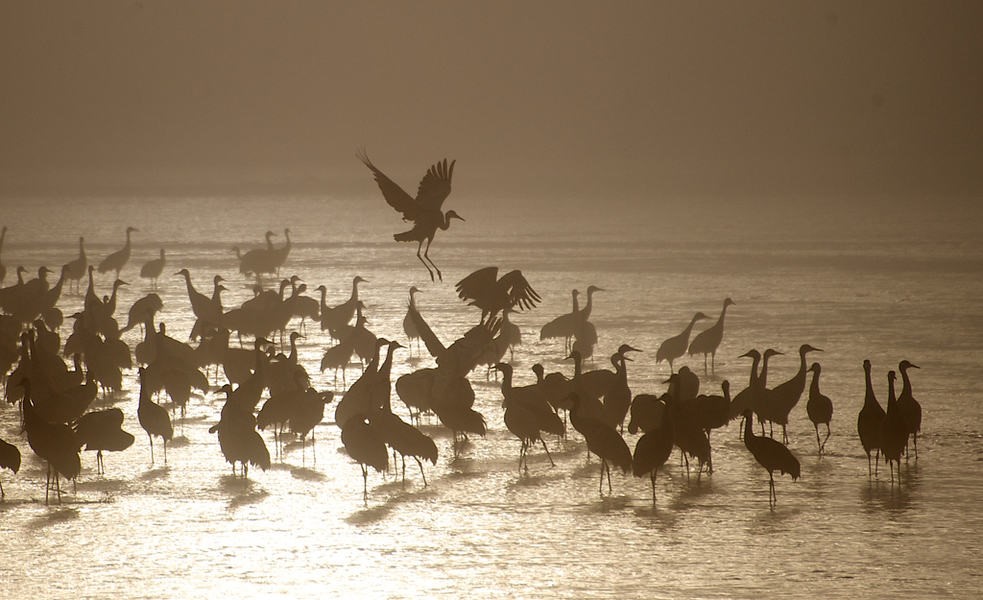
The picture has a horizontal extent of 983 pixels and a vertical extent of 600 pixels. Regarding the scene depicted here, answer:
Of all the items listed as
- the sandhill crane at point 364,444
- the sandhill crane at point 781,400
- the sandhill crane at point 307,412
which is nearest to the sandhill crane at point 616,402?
the sandhill crane at point 781,400

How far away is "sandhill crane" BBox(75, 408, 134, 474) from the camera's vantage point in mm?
9375

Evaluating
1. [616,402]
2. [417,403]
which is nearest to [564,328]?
[417,403]

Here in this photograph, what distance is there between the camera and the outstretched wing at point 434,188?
11180mm

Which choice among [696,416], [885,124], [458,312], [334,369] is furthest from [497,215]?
[885,124]

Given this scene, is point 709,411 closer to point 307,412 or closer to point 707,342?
point 307,412

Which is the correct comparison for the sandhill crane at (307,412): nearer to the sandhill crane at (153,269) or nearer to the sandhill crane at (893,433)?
the sandhill crane at (893,433)

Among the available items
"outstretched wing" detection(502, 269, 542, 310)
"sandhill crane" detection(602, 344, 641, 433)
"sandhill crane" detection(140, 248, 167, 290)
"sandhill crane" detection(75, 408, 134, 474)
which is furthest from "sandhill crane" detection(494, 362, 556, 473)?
"sandhill crane" detection(140, 248, 167, 290)

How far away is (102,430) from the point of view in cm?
938

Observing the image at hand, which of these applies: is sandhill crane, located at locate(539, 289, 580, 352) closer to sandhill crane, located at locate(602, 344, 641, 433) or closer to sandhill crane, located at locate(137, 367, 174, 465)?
sandhill crane, located at locate(602, 344, 641, 433)

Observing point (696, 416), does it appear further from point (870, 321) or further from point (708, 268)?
point (708, 268)

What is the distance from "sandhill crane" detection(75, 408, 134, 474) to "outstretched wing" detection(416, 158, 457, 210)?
3200 mm

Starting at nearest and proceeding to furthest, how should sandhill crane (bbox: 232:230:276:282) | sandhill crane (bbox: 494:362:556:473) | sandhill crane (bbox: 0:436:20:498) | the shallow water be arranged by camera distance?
the shallow water → sandhill crane (bbox: 0:436:20:498) → sandhill crane (bbox: 494:362:556:473) → sandhill crane (bbox: 232:230:276:282)

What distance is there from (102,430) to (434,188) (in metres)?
3.50

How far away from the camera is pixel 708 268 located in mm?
23922
